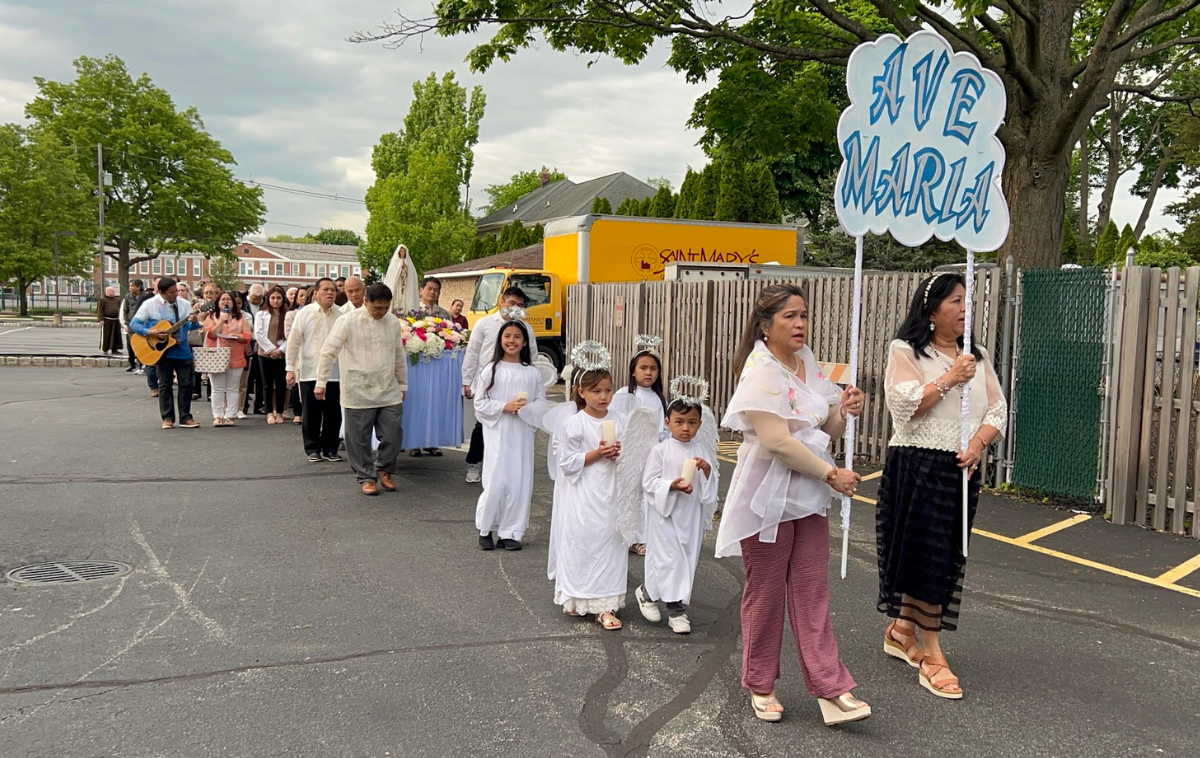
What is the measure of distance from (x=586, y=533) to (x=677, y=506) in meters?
0.52

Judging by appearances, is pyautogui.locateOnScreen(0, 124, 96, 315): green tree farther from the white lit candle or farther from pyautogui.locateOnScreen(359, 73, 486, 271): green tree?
the white lit candle

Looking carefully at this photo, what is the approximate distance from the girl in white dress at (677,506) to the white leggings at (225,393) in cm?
848

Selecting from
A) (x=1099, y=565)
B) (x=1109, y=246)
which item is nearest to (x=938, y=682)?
(x=1099, y=565)

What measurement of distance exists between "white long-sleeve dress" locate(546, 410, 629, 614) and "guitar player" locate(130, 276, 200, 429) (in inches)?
308

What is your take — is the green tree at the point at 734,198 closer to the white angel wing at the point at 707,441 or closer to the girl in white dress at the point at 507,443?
the girl in white dress at the point at 507,443

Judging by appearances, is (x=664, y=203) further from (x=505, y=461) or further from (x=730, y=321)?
(x=505, y=461)

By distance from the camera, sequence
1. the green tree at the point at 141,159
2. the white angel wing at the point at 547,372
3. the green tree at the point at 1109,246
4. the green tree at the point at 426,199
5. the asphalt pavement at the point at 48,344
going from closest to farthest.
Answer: the white angel wing at the point at 547,372 < the asphalt pavement at the point at 48,344 < the green tree at the point at 1109,246 < the green tree at the point at 426,199 < the green tree at the point at 141,159

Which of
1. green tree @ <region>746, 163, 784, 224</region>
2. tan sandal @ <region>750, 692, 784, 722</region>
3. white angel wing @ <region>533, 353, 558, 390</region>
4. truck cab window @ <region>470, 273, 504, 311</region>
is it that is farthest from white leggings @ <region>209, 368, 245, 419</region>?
green tree @ <region>746, 163, 784, 224</region>

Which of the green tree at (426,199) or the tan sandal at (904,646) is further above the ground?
the green tree at (426,199)

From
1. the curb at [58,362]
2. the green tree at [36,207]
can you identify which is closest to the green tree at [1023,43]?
the curb at [58,362]

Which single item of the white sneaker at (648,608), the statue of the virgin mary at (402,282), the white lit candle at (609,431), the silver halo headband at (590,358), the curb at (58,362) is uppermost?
the statue of the virgin mary at (402,282)

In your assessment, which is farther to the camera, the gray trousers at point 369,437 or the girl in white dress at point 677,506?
the gray trousers at point 369,437

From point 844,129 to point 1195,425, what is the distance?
443cm

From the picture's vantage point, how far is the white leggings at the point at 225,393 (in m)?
11.5
